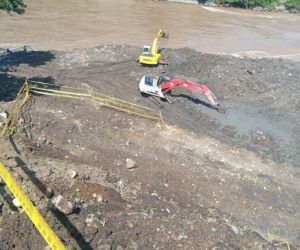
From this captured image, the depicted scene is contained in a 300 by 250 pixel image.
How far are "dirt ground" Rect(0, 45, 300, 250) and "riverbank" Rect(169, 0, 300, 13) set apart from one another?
120ft

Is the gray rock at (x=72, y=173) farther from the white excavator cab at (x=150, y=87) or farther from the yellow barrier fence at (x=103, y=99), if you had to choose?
the white excavator cab at (x=150, y=87)

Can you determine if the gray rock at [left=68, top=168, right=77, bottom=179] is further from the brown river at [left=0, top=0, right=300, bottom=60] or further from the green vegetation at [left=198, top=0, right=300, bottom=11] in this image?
the green vegetation at [left=198, top=0, right=300, bottom=11]

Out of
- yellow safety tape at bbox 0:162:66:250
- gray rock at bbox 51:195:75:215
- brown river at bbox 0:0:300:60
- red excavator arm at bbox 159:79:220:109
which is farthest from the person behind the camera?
brown river at bbox 0:0:300:60

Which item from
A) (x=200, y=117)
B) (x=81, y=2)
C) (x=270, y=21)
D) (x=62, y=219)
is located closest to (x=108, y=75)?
(x=200, y=117)

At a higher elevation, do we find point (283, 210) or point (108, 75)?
point (108, 75)

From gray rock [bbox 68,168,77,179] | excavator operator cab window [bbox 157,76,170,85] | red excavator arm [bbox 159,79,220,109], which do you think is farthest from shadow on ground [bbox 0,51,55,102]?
gray rock [bbox 68,168,77,179]

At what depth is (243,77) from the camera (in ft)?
85.9

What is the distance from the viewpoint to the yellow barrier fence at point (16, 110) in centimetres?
1667

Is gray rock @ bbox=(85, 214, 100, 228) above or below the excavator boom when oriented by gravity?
below

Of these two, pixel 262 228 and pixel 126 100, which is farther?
pixel 126 100

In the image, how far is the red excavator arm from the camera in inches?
835

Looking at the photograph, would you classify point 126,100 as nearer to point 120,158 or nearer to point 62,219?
point 120,158

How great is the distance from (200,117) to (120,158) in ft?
20.4

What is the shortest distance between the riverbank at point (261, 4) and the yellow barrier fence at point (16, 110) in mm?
43809
